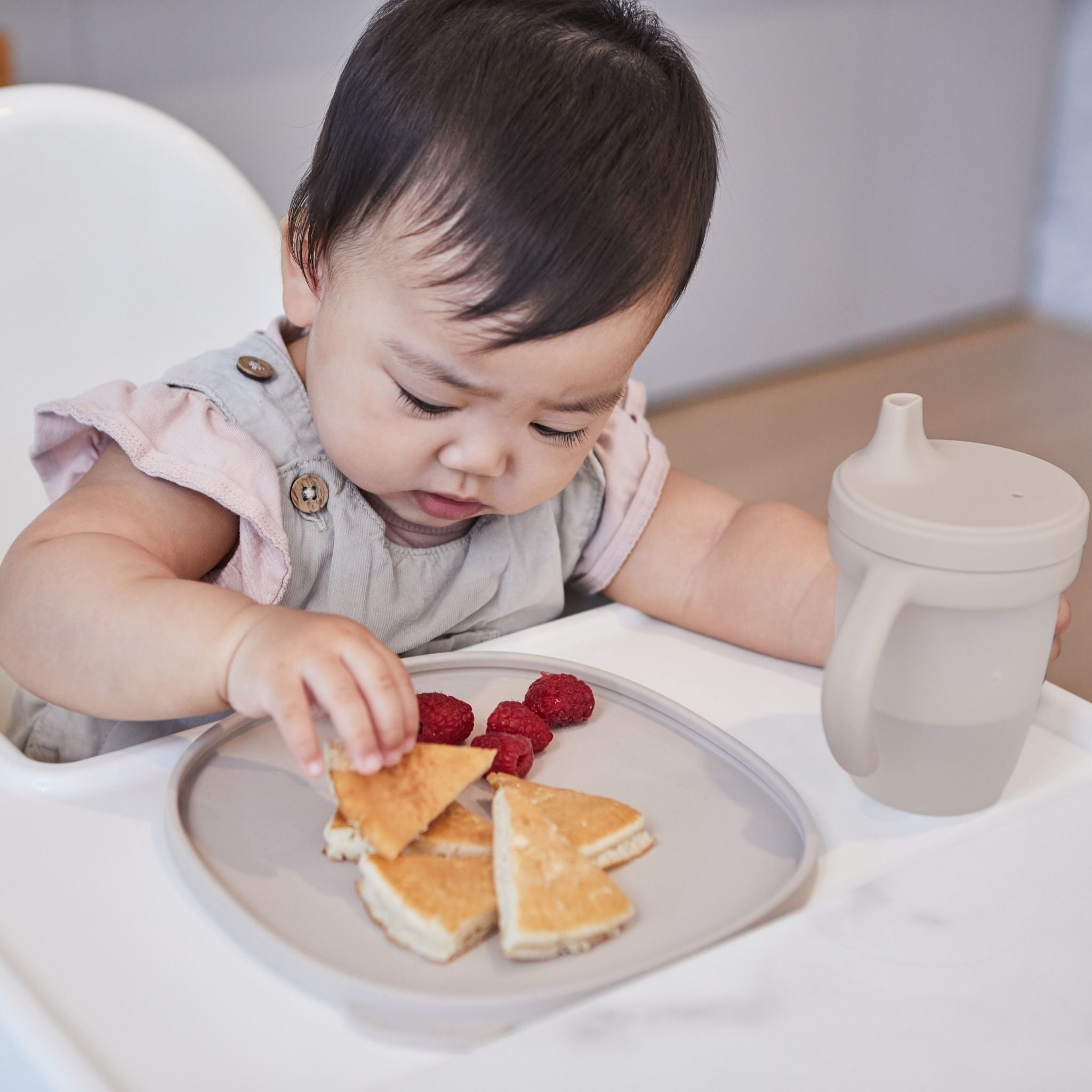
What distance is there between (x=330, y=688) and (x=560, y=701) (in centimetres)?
15

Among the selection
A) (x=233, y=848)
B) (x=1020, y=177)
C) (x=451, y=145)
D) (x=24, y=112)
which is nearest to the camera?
(x=233, y=848)

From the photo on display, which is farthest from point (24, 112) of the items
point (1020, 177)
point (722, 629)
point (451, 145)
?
point (1020, 177)

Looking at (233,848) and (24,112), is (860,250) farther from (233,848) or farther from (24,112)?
(233,848)

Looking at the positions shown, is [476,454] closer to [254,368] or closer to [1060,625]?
[254,368]

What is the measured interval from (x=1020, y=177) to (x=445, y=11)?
8.37ft

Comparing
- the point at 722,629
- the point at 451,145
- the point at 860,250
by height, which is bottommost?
the point at 860,250

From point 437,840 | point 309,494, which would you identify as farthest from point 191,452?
point 437,840

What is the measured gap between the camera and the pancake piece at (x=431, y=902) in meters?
0.48

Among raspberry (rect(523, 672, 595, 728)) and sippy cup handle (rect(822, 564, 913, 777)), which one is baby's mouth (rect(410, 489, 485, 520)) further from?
sippy cup handle (rect(822, 564, 913, 777))

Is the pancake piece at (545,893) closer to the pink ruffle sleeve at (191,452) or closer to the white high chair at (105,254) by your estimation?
the pink ruffle sleeve at (191,452)

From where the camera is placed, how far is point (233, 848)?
0.54 m

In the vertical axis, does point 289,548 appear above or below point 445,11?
below

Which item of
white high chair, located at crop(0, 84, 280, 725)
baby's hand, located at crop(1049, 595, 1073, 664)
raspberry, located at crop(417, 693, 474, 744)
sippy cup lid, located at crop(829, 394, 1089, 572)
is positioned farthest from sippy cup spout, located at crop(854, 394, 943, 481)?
white high chair, located at crop(0, 84, 280, 725)

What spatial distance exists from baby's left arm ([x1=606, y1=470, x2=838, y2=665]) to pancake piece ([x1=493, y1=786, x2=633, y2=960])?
28cm
